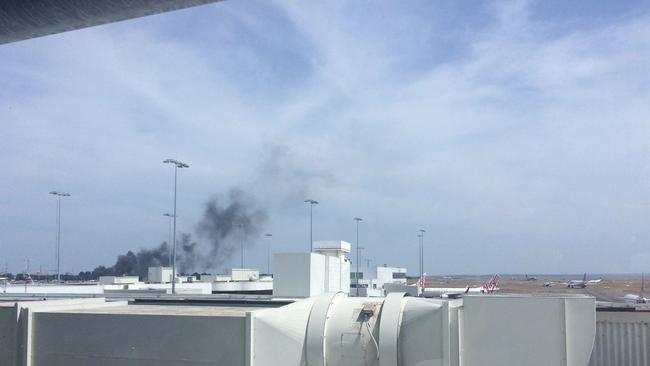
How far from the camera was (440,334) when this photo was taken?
11625mm

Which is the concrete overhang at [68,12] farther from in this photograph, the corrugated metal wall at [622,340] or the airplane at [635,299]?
the airplane at [635,299]

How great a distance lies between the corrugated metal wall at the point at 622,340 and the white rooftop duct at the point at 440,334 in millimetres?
2203

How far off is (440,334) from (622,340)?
174 inches

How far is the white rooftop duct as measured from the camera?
11492 millimetres

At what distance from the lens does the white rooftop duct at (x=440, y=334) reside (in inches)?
452

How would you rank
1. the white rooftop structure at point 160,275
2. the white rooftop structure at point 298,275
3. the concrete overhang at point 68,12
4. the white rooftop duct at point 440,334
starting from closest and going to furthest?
the concrete overhang at point 68,12, the white rooftop duct at point 440,334, the white rooftop structure at point 298,275, the white rooftop structure at point 160,275

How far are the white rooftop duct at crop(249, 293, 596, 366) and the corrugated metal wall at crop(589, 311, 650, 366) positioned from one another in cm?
220

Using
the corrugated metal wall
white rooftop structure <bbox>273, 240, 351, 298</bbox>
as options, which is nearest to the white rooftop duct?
the corrugated metal wall

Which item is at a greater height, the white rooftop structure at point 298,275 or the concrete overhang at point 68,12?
the concrete overhang at point 68,12

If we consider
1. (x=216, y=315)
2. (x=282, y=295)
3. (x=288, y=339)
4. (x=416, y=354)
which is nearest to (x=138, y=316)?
(x=216, y=315)

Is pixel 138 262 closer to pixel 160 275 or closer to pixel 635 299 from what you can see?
pixel 160 275

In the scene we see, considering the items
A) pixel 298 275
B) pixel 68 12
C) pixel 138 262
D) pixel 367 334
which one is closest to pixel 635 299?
pixel 298 275

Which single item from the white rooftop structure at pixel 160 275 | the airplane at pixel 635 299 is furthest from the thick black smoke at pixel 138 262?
the airplane at pixel 635 299

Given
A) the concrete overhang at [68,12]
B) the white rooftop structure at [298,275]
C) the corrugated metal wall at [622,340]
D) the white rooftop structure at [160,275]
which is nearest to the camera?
the concrete overhang at [68,12]
